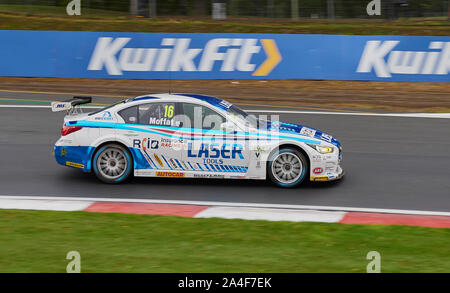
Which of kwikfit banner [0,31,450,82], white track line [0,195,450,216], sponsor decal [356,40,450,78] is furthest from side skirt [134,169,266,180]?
sponsor decal [356,40,450,78]

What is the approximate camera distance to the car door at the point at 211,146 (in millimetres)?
11016

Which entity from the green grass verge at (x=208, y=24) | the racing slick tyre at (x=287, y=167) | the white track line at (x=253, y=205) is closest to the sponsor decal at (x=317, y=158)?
the racing slick tyre at (x=287, y=167)

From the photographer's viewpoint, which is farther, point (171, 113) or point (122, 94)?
point (122, 94)

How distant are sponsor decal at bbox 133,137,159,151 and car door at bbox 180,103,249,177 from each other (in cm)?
51

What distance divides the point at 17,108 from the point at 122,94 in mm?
3516

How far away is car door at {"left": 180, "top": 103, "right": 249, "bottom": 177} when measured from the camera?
11016 millimetres

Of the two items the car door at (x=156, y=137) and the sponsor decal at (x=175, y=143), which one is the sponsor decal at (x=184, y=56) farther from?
the sponsor decal at (x=175, y=143)

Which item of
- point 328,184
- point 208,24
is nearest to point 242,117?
point 328,184

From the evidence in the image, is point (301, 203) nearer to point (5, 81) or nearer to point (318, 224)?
point (318, 224)

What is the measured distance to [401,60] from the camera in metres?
21.7

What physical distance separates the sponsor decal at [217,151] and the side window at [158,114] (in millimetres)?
527

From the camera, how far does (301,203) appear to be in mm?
10477

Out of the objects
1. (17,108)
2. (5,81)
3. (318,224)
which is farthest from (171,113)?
(5,81)

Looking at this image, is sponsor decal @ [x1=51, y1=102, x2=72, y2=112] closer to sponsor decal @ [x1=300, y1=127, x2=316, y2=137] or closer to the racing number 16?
the racing number 16
